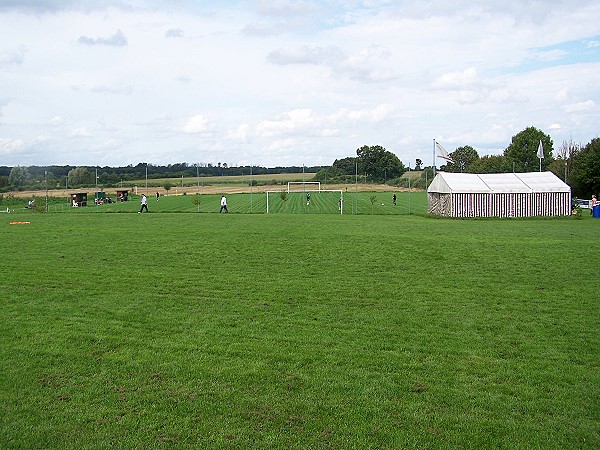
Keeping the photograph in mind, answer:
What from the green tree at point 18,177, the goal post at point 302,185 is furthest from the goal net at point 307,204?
the green tree at point 18,177

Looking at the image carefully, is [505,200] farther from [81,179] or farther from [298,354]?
[81,179]

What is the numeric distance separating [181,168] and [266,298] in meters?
88.8

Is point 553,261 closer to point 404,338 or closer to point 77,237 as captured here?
point 404,338

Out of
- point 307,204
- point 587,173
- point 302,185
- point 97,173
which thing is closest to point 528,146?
point 587,173

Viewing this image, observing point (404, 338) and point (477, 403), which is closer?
point (477, 403)

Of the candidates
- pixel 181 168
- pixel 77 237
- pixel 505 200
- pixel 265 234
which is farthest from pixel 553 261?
pixel 181 168

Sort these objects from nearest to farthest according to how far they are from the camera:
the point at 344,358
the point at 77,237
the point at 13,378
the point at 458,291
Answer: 1. the point at 13,378
2. the point at 344,358
3. the point at 458,291
4. the point at 77,237

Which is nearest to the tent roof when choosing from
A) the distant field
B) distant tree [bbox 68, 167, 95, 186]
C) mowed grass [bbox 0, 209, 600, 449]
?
the distant field

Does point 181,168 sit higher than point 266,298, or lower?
higher

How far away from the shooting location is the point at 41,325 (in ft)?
31.5

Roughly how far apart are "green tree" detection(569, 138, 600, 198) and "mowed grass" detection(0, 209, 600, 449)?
43.3 meters

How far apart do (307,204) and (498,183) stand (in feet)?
57.1

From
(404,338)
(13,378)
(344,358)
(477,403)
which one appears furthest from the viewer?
(404,338)

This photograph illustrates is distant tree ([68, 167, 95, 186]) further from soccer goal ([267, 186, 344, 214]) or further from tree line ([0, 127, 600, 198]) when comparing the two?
soccer goal ([267, 186, 344, 214])
